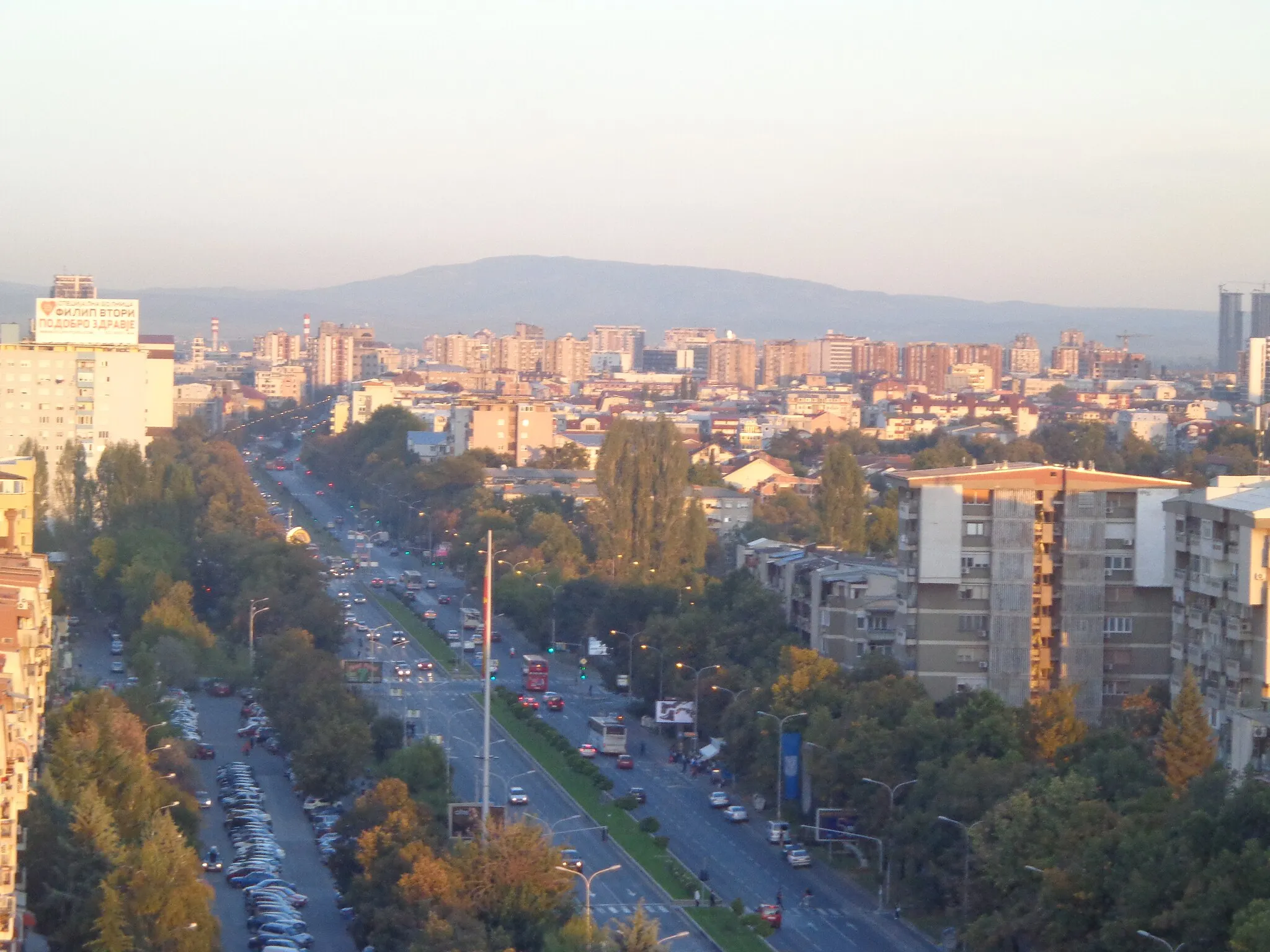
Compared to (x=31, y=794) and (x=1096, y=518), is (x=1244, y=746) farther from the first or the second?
(x=31, y=794)

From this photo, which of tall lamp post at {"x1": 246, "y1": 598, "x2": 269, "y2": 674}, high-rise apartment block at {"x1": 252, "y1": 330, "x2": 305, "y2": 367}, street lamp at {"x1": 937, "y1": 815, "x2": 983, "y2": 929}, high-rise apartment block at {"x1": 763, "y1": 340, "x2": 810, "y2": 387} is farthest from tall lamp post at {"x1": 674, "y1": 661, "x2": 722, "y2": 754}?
high-rise apartment block at {"x1": 252, "y1": 330, "x2": 305, "y2": 367}

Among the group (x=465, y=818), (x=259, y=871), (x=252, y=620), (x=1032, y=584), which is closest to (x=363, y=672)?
(x=252, y=620)

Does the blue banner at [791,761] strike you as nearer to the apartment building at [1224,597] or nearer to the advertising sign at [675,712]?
the advertising sign at [675,712]

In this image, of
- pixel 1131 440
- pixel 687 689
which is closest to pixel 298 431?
pixel 1131 440

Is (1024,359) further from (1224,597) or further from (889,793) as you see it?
(889,793)

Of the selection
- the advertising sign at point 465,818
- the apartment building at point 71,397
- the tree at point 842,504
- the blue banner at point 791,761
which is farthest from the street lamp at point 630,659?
the apartment building at point 71,397

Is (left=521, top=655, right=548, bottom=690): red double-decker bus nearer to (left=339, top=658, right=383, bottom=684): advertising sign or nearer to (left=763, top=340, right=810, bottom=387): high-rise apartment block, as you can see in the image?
(left=339, top=658, right=383, bottom=684): advertising sign

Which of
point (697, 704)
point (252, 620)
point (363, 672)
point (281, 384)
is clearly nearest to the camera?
point (697, 704)
